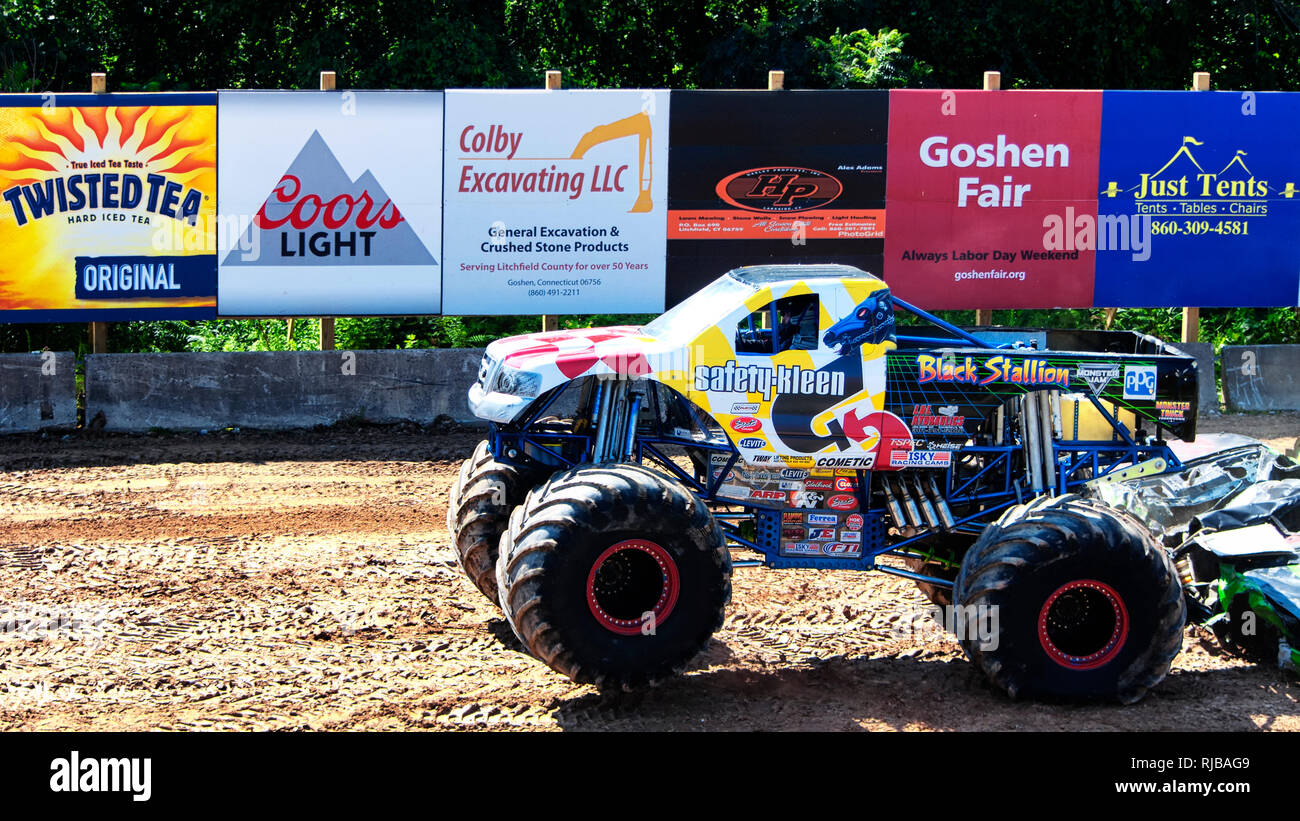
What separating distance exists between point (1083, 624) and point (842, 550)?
1376mm

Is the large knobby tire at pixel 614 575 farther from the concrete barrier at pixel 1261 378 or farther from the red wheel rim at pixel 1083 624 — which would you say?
the concrete barrier at pixel 1261 378

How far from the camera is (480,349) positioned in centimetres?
1474

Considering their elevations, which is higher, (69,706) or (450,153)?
(450,153)

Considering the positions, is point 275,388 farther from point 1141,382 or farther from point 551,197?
point 1141,382

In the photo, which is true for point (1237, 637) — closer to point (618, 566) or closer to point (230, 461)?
point (618, 566)

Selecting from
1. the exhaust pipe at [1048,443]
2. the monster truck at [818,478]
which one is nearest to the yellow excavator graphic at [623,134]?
the monster truck at [818,478]

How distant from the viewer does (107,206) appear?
14.0 meters

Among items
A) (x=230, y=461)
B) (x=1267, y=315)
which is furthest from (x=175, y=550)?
(x=1267, y=315)

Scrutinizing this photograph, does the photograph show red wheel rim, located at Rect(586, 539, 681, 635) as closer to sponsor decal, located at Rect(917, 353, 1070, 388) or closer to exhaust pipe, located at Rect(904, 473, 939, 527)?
exhaust pipe, located at Rect(904, 473, 939, 527)

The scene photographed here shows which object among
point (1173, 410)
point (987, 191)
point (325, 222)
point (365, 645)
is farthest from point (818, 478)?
point (325, 222)

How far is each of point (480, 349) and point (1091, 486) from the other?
24.4ft

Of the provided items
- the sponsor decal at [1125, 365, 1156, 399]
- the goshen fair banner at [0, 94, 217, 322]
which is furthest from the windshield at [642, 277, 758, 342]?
the goshen fair banner at [0, 94, 217, 322]

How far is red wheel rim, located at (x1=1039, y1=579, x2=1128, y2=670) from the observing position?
294 inches

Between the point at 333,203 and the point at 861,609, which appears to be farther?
the point at 333,203
